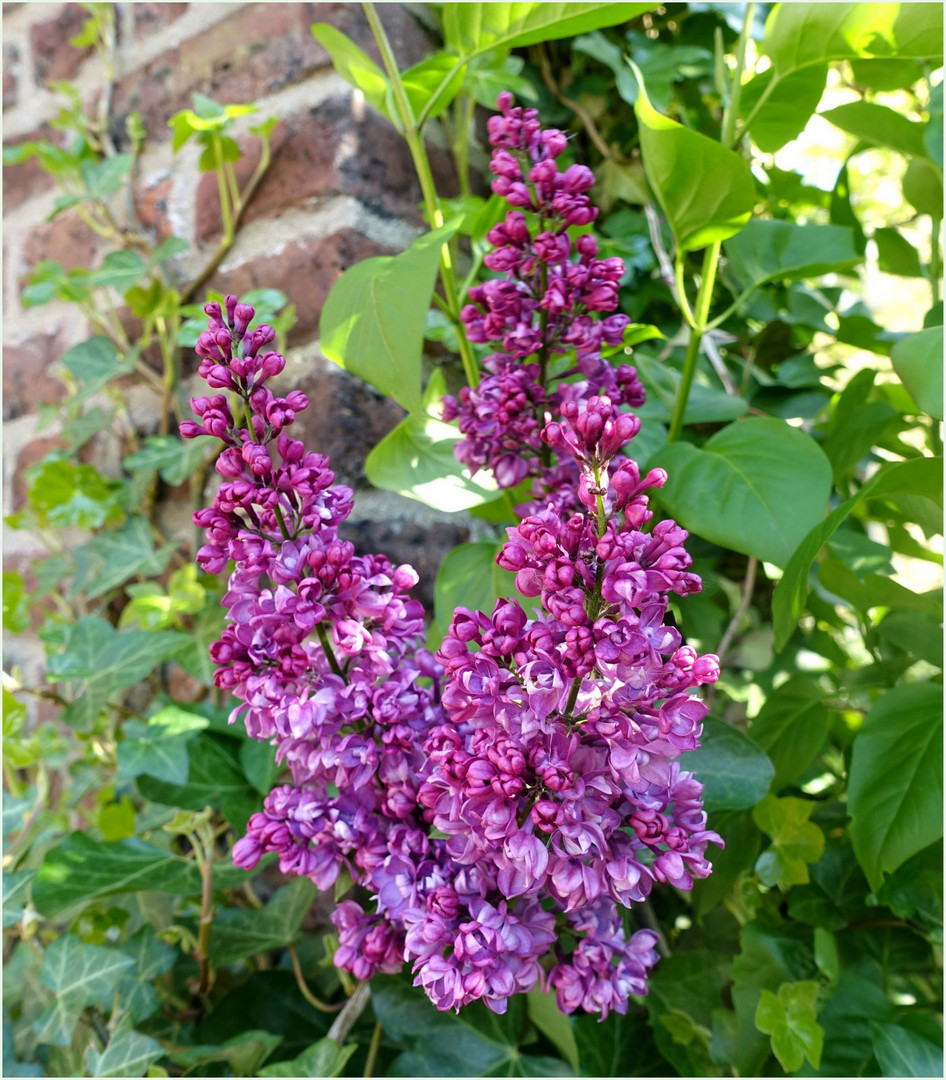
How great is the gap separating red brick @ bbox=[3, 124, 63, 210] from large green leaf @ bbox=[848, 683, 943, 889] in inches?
38.9

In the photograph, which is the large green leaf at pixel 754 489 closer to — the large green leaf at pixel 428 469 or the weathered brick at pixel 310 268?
the large green leaf at pixel 428 469

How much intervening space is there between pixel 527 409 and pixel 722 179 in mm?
168

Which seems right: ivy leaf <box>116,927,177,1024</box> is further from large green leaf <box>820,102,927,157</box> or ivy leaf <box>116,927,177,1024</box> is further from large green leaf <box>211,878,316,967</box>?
large green leaf <box>820,102,927,157</box>

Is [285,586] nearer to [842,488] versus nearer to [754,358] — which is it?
[842,488]

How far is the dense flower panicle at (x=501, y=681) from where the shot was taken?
270mm

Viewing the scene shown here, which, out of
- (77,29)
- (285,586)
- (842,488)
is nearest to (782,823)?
(842,488)

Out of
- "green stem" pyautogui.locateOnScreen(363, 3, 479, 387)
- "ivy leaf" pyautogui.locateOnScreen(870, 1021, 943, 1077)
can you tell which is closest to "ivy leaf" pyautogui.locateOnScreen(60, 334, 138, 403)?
"green stem" pyautogui.locateOnScreen(363, 3, 479, 387)

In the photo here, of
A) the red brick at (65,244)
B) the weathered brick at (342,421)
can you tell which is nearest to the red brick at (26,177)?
the red brick at (65,244)

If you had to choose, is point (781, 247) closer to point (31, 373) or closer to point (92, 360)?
point (92, 360)

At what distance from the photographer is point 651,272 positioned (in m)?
0.82

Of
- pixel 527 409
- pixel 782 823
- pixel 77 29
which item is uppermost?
pixel 77 29

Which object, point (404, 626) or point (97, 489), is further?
point (97, 489)

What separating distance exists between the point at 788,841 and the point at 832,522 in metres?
0.24

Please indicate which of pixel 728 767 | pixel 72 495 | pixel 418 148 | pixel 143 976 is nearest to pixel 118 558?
pixel 72 495
